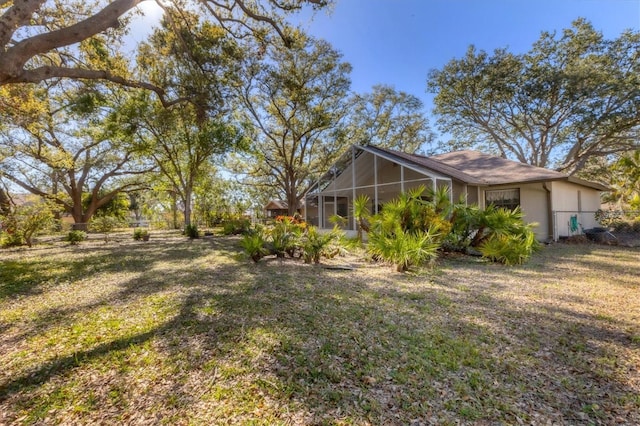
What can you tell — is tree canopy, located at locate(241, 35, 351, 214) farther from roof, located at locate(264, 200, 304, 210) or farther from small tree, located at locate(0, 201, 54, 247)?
small tree, located at locate(0, 201, 54, 247)

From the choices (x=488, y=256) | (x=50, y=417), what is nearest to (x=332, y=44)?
(x=488, y=256)

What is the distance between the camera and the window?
12297 mm

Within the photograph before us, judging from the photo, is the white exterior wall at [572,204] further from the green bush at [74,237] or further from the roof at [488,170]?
the green bush at [74,237]

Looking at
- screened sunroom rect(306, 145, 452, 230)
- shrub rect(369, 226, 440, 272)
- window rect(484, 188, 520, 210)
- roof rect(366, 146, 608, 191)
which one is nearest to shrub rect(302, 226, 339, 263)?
shrub rect(369, 226, 440, 272)

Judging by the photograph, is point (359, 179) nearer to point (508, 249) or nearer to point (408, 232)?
point (408, 232)

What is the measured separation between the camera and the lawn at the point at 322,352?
2082 mm

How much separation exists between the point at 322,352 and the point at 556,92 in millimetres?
21211

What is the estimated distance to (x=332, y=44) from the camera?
17578mm

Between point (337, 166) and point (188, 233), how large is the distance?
9173mm

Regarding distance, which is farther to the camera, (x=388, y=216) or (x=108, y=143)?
(x=108, y=143)

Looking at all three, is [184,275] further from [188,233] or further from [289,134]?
[289,134]

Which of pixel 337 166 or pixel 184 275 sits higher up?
pixel 337 166

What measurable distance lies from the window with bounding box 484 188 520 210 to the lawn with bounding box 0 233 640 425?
24.6ft

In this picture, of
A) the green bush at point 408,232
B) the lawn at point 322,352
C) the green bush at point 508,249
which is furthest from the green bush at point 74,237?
the green bush at point 508,249
